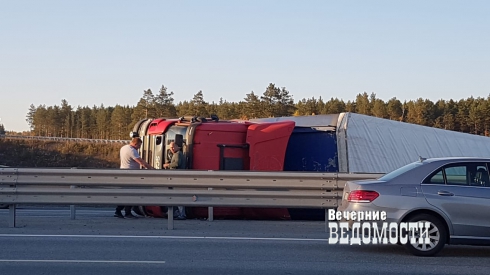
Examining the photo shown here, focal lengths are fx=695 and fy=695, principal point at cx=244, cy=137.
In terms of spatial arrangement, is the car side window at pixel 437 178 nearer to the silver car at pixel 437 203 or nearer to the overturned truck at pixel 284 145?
the silver car at pixel 437 203

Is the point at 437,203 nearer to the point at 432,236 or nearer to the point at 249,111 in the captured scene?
the point at 432,236

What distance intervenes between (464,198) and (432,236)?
2.26 feet

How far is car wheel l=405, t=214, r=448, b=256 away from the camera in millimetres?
9641

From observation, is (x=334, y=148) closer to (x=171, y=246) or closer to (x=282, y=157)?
(x=282, y=157)

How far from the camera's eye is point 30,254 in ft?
31.5

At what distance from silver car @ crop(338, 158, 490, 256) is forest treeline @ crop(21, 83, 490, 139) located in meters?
41.9

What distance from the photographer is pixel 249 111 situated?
5472cm

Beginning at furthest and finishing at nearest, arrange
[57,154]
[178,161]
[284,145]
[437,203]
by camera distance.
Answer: [57,154]
[284,145]
[178,161]
[437,203]

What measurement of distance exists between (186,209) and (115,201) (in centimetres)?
244

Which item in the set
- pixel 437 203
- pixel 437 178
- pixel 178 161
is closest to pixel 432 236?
pixel 437 203

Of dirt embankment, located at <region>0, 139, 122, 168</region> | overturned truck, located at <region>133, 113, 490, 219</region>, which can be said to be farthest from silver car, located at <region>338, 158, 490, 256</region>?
dirt embankment, located at <region>0, 139, 122, 168</region>

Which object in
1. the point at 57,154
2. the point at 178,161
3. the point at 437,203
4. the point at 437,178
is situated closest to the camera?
the point at 437,203

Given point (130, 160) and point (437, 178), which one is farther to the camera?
point (130, 160)

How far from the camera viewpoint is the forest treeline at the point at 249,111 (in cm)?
5508
